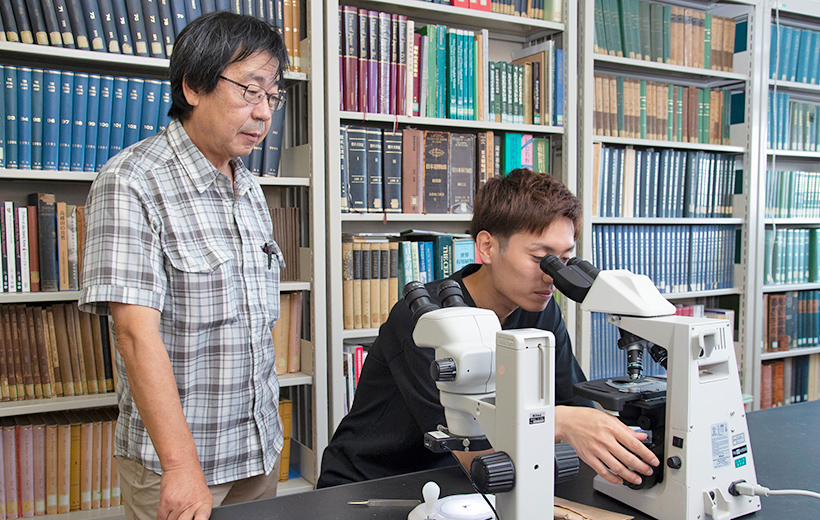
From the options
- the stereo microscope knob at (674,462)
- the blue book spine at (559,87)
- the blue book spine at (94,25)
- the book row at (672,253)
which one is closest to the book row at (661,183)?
the book row at (672,253)

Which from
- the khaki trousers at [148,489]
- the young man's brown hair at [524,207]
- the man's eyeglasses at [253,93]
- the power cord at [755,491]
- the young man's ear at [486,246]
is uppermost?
the man's eyeglasses at [253,93]

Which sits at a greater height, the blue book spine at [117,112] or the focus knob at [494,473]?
the blue book spine at [117,112]

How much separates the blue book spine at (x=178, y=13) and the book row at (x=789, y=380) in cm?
302

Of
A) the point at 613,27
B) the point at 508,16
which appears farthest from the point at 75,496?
the point at 613,27

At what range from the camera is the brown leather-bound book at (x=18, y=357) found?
68.3 inches

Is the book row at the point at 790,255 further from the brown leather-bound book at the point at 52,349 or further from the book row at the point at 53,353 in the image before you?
the brown leather-bound book at the point at 52,349

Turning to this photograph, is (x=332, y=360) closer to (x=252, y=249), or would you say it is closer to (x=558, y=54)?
(x=252, y=249)

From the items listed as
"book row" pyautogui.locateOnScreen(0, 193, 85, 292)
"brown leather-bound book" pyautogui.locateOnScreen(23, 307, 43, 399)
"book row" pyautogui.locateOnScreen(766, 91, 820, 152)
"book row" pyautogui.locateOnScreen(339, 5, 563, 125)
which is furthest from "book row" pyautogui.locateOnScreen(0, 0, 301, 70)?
"book row" pyautogui.locateOnScreen(766, 91, 820, 152)

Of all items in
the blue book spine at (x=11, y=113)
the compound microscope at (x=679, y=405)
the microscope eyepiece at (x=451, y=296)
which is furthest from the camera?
the blue book spine at (x=11, y=113)

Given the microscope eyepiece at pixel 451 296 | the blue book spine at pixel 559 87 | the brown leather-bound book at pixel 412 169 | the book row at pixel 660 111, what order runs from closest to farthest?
the microscope eyepiece at pixel 451 296 → the brown leather-bound book at pixel 412 169 → the blue book spine at pixel 559 87 → the book row at pixel 660 111

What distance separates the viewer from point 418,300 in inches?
34.7

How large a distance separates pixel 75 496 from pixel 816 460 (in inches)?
75.7

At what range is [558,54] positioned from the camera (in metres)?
2.47

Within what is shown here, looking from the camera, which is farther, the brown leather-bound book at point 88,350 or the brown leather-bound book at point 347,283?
the brown leather-bound book at point 347,283
